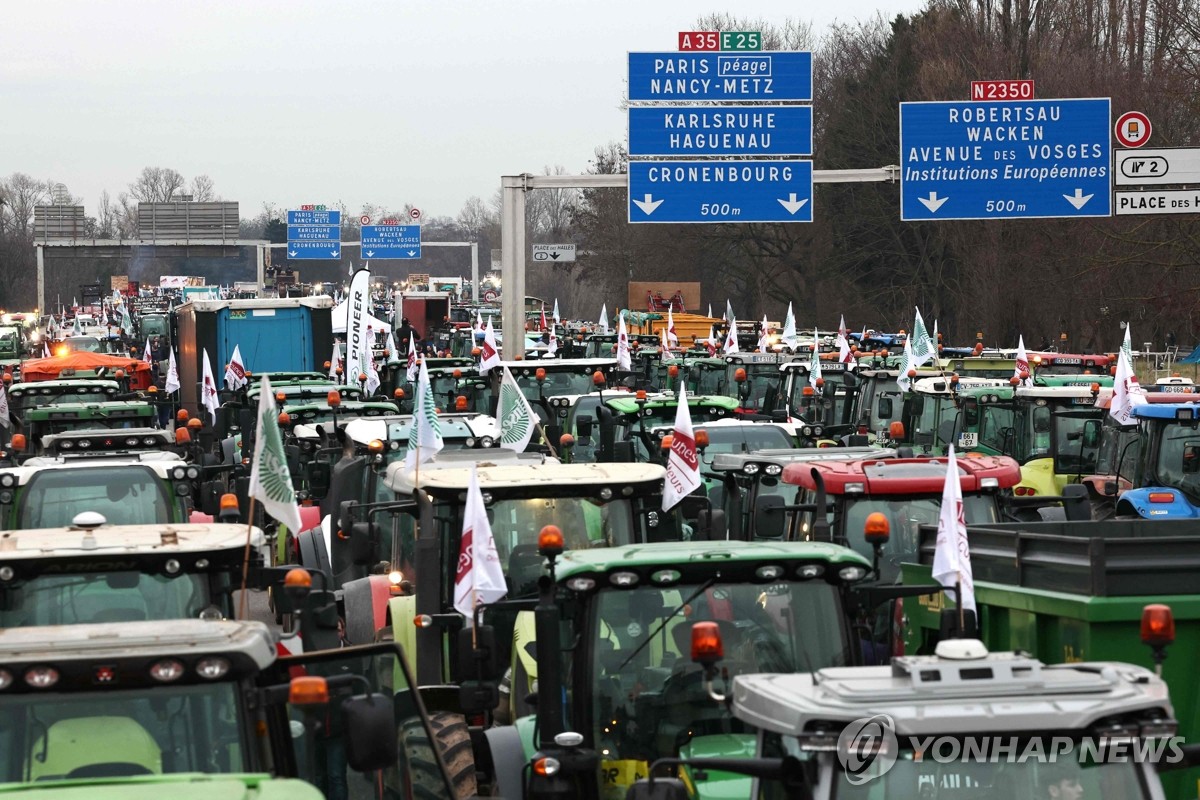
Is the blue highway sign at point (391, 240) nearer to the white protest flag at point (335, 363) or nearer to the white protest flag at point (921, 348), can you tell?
the white protest flag at point (335, 363)

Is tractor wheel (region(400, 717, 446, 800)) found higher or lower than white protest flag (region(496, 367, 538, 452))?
lower

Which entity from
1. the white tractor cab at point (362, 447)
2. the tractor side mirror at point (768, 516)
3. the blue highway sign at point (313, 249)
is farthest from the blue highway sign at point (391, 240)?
the tractor side mirror at point (768, 516)

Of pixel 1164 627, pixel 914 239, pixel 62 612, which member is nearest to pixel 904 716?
pixel 1164 627

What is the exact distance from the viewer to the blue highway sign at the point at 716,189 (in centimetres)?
3031

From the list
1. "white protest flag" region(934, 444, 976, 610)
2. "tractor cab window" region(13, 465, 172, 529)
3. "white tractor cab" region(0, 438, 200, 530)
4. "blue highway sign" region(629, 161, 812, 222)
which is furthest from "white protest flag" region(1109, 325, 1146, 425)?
"blue highway sign" region(629, 161, 812, 222)

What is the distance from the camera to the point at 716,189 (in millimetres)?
30281

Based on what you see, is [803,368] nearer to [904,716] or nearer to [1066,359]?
[1066,359]

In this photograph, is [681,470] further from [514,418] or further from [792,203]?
[792,203]

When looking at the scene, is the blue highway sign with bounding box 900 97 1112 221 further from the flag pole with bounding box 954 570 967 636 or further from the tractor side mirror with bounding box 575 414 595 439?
the flag pole with bounding box 954 570 967 636

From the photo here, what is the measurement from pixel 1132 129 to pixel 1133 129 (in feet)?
Answer: 0.11

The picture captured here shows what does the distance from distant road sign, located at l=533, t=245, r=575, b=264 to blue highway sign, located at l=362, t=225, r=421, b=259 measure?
6023 millimetres

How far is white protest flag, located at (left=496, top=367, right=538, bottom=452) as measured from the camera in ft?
53.9

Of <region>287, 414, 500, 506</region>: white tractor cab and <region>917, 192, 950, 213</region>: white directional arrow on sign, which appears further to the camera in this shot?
<region>917, 192, 950, 213</region>: white directional arrow on sign

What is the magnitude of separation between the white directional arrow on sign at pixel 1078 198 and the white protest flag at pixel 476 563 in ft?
71.4
